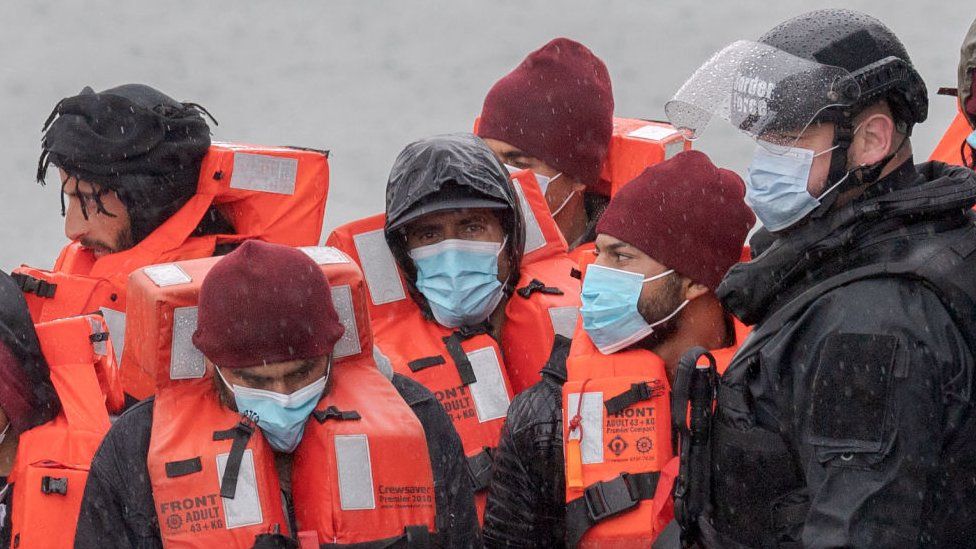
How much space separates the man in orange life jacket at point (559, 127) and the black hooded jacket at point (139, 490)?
1604mm

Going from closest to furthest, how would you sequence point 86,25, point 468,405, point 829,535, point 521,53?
1. point 829,535
2. point 468,405
3. point 521,53
4. point 86,25

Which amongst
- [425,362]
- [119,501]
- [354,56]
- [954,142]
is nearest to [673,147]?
[954,142]

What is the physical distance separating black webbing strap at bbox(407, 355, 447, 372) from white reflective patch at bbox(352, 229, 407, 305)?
275 mm

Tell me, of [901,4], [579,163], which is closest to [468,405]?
[579,163]

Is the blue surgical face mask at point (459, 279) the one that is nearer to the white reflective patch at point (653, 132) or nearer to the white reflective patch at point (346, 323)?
the white reflective patch at point (346, 323)

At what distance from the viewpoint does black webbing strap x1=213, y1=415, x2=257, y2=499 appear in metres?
3.29

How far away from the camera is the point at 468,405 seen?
→ 13.6ft

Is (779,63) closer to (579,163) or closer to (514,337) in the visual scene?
(514,337)

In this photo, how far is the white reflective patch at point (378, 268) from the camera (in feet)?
14.4

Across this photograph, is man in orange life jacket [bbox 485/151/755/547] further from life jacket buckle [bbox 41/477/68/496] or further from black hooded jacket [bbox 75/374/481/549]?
life jacket buckle [bbox 41/477/68/496]

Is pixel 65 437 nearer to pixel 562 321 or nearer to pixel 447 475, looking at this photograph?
pixel 447 475

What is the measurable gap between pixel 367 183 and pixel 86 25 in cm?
383

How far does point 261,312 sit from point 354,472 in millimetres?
433

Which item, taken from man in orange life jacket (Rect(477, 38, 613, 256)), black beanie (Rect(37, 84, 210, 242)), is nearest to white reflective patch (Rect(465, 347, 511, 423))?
man in orange life jacket (Rect(477, 38, 613, 256))
